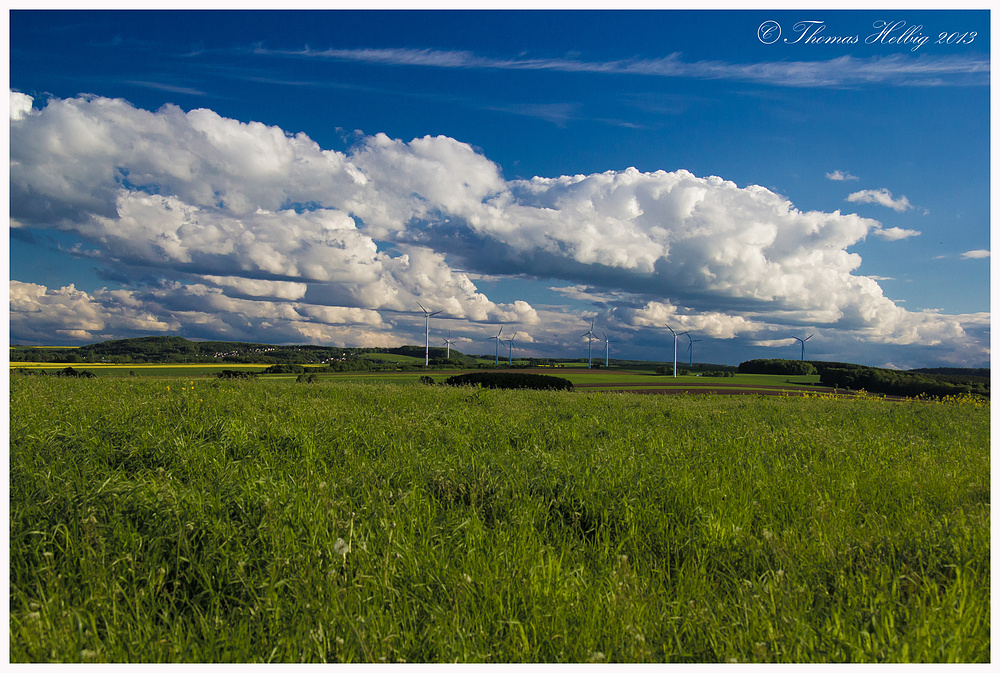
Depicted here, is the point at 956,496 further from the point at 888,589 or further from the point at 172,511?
the point at 172,511

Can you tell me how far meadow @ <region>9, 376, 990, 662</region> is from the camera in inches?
141

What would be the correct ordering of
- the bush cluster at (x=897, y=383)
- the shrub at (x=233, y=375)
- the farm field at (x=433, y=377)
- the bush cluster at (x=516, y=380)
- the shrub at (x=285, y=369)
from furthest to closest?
the shrub at (x=285, y=369) → the bush cluster at (x=516, y=380) → the farm field at (x=433, y=377) → the bush cluster at (x=897, y=383) → the shrub at (x=233, y=375)

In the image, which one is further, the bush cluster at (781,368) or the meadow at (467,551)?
the bush cluster at (781,368)

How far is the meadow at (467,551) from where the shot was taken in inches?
141

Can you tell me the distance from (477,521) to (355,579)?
1509mm

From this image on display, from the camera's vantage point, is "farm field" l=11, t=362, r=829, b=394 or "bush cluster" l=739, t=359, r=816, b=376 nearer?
→ "farm field" l=11, t=362, r=829, b=394

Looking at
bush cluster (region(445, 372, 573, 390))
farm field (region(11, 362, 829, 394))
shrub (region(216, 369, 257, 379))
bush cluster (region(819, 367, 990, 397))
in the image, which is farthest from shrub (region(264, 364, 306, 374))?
bush cluster (region(819, 367, 990, 397))

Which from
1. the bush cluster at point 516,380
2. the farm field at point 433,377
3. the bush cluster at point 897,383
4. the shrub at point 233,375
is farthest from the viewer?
the bush cluster at point 516,380

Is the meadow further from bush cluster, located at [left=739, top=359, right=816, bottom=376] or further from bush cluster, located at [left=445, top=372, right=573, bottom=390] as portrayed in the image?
bush cluster, located at [left=739, top=359, right=816, bottom=376]

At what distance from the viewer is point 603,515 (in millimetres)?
5676

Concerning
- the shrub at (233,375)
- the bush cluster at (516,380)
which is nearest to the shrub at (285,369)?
the shrub at (233,375)

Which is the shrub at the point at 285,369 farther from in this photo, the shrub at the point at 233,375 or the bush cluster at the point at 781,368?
the bush cluster at the point at 781,368

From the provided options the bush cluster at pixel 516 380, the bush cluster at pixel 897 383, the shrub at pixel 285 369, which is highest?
the bush cluster at pixel 897 383

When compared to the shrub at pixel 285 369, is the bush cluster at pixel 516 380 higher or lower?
higher
